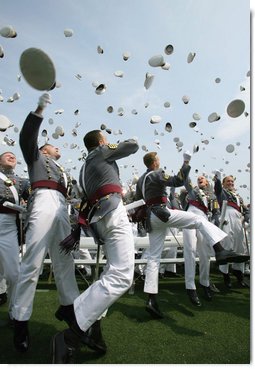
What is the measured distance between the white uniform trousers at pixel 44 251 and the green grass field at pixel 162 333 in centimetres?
44

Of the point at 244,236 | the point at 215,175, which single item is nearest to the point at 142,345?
the point at 215,175

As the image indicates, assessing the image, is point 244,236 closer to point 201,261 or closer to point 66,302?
point 201,261

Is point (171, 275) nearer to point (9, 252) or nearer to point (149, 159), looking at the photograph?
point (149, 159)

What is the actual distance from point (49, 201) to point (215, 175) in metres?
3.19

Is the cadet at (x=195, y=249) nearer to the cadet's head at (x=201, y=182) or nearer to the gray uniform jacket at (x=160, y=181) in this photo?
the cadet's head at (x=201, y=182)

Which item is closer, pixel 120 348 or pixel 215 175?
pixel 120 348

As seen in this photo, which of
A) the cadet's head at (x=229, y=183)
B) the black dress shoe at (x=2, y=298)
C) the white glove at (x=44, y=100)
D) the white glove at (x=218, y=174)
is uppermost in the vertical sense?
the white glove at (x=44, y=100)

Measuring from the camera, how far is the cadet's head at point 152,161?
181 inches

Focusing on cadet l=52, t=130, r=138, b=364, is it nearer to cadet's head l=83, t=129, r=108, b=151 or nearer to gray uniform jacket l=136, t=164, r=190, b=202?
cadet's head l=83, t=129, r=108, b=151

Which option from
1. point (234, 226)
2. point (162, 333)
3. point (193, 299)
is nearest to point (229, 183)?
point (234, 226)

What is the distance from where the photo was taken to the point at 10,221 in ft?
12.4

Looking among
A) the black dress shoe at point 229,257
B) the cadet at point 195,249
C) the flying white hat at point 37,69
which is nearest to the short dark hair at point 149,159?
the cadet at point 195,249

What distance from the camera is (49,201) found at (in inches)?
122

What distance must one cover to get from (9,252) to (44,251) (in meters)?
0.87
